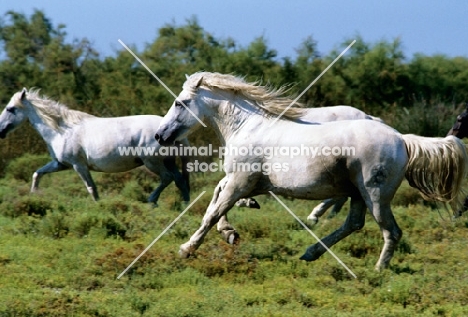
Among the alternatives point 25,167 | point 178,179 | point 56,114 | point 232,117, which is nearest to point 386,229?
point 232,117

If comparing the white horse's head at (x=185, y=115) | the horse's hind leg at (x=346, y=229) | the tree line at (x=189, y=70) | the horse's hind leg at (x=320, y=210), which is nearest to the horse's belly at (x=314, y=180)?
the horse's hind leg at (x=346, y=229)

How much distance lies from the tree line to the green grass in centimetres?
1011

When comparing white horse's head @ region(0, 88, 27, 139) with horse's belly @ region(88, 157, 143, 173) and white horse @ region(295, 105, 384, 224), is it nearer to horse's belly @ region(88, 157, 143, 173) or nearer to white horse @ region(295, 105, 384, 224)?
horse's belly @ region(88, 157, 143, 173)

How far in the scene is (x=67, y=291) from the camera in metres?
7.91

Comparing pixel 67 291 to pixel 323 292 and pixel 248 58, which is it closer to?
pixel 323 292

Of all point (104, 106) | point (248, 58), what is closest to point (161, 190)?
point (104, 106)

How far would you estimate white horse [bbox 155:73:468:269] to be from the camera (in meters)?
8.44

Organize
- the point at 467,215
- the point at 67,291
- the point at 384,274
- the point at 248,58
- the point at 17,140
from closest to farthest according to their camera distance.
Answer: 1. the point at 67,291
2. the point at 384,274
3. the point at 467,215
4. the point at 17,140
5. the point at 248,58

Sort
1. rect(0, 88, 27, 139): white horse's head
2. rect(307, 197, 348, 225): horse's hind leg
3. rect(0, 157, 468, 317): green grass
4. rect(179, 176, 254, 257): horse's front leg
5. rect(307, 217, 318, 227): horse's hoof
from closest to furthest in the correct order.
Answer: rect(0, 157, 468, 317): green grass < rect(179, 176, 254, 257): horse's front leg < rect(307, 217, 318, 227): horse's hoof < rect(307, 197, 348, 225): horse's hind leg < rect(0, 88, 27, 139): white horse's head

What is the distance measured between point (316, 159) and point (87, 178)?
582 centimetres

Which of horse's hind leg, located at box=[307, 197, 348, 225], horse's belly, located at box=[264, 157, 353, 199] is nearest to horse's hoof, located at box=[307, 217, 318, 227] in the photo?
horse's hind leg, located at box=[307, 197, 348, 225]

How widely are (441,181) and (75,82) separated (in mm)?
15808

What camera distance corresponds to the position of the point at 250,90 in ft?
A: 30.7

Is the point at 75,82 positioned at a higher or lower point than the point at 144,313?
higher
